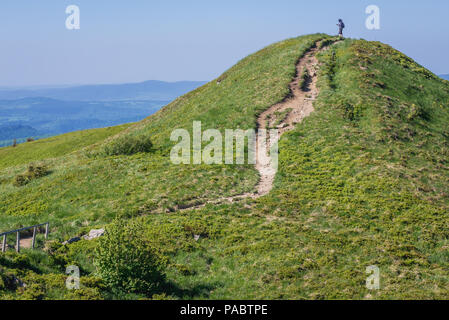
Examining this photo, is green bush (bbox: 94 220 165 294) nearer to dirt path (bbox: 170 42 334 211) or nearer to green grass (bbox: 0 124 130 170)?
dirt path (bbox: 170 42 334 211)

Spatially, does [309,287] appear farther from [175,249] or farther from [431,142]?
[431,142]

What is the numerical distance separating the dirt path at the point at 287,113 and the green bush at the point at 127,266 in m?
10.3

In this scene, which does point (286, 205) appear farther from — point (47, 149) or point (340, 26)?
point (47, 149)

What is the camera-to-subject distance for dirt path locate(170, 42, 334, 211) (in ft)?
102

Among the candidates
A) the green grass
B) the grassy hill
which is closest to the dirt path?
the grassy hill

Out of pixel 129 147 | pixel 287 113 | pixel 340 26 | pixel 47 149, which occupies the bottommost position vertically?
pixel 129 147

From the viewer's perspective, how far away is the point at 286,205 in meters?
28.0

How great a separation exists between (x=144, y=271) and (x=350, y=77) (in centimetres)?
4192

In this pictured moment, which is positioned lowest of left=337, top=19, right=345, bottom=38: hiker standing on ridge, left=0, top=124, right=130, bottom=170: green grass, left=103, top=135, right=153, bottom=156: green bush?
left=103, top=135, right=153, bottom=156: green bush

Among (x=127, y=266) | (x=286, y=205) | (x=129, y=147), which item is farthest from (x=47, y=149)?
(x=127, y=266)

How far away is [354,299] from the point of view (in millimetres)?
17312

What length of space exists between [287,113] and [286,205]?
748 inches

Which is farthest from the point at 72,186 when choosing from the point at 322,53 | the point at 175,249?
the point at 322,53

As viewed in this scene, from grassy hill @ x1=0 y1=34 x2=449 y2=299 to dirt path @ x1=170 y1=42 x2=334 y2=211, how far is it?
847 millimetres
